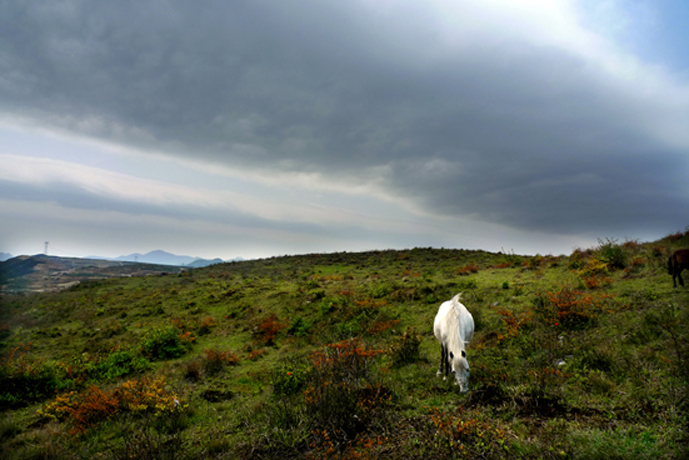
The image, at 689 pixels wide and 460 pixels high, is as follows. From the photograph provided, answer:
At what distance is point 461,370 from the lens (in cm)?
→ 650

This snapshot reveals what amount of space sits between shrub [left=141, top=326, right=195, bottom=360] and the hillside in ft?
0.22

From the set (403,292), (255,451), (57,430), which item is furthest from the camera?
(403,292)

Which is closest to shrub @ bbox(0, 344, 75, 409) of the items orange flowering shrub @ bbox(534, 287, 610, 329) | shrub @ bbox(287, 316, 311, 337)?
shrub @ bbox(287, 316, 311, 337)

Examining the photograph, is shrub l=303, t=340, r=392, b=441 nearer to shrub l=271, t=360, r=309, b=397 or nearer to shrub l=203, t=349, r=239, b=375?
shrub l=271, t=360, r=309, b=397

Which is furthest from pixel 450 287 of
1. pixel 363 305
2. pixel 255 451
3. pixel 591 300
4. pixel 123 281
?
pixel 123 281

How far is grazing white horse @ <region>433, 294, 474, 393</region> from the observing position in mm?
6488

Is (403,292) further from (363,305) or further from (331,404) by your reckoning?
(331,404)

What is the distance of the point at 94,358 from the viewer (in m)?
11.5

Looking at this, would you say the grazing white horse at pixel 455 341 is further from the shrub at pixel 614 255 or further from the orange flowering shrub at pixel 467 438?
the shrub at pixel 614 255

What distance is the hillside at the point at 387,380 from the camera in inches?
181

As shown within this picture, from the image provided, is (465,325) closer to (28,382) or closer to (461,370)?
(461,370)

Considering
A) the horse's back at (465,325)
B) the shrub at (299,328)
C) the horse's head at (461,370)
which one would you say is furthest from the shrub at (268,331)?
the horse's head at (461,370)

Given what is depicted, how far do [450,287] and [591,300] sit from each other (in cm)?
710

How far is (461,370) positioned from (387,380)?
6.16 feet
